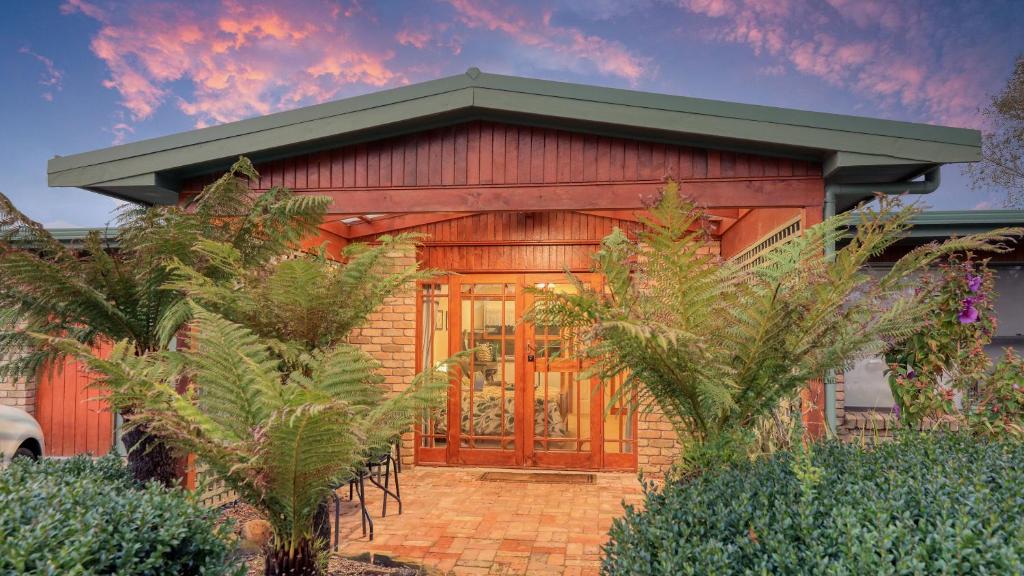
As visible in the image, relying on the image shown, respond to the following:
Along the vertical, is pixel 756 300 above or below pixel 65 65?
below

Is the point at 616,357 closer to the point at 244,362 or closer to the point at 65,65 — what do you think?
the point at 244,362

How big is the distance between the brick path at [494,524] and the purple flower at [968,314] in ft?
5.98

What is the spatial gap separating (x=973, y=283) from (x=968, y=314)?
0.48ft

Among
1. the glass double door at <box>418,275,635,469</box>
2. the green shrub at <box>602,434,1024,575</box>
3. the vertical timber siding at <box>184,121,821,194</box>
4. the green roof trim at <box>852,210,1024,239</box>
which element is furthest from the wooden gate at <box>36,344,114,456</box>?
the green roof trim at <box>852,210,1024,239</box>

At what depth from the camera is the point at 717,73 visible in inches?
1064

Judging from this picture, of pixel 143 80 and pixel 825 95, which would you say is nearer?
pixel 143 80

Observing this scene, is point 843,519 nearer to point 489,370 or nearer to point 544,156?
point 544,156

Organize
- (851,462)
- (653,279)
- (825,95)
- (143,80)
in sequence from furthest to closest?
(825,95), (143,80), (653,279), (851,462)

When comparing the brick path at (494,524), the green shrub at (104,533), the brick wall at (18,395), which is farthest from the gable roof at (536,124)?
the brick wall at (18,395)

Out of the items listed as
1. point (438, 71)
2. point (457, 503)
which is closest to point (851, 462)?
point (457, 503)

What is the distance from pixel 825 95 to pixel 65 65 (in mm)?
32728

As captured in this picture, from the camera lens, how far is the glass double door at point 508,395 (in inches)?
242

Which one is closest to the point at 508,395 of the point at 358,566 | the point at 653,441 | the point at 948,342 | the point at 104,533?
the point at 653,441

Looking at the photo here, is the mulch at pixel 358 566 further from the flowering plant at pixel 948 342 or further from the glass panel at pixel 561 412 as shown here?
the glass panel at pixel 561 412
